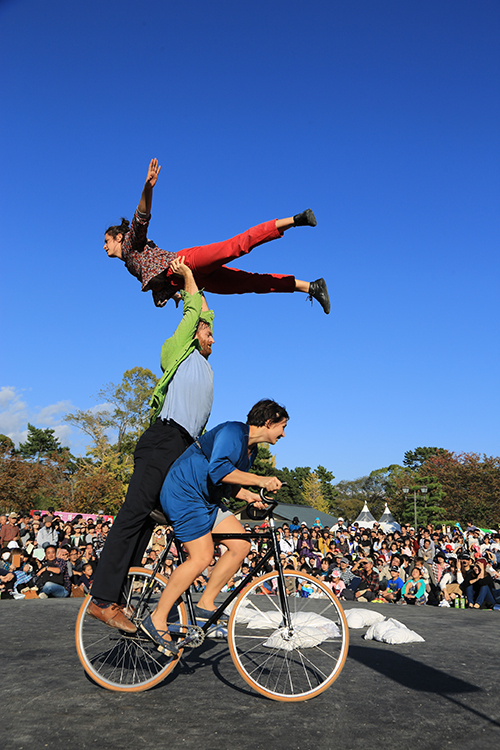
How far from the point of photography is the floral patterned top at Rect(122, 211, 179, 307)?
368 centimetres

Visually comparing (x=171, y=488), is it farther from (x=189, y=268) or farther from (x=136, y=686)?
(x=189, y=268)

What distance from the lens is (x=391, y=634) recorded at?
4.74m

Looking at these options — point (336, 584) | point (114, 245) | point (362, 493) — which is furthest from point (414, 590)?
point (362, 493)

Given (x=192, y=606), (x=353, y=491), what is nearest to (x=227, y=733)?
(x=192, y=606)

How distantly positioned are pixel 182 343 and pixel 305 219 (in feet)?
3.74

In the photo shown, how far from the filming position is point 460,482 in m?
50.0

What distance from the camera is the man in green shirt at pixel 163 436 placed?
3109mm

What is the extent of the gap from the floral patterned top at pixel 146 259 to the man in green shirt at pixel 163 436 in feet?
0.43

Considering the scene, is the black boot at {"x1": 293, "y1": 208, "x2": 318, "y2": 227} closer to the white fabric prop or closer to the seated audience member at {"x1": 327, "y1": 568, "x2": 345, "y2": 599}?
the white fabric prop

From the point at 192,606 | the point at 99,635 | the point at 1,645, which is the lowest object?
the point at 1,645

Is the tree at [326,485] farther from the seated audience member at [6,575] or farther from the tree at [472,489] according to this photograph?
the seated audience member at [6,575]

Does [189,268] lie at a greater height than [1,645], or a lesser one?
greater

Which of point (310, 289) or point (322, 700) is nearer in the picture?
point (322, 700)

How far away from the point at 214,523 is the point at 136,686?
0.96 metres
